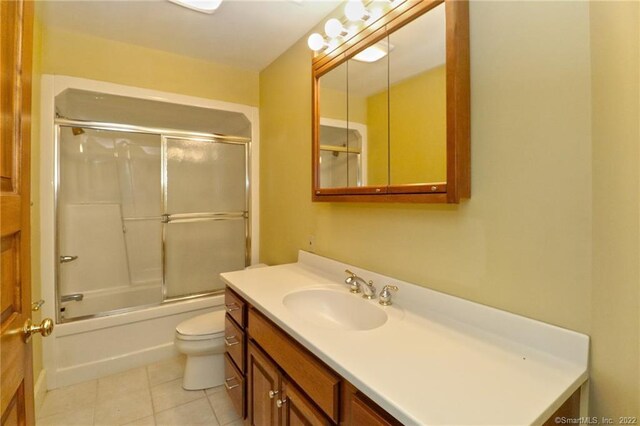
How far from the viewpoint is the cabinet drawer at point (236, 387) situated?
4.79 feet

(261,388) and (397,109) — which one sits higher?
(397,109)

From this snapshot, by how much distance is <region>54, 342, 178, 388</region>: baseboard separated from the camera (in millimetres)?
1956

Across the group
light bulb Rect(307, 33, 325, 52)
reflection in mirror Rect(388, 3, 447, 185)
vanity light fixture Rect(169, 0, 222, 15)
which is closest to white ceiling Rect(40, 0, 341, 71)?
vanity light fixture Rect(169, 0, 222, 15)

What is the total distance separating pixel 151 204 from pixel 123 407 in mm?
1806

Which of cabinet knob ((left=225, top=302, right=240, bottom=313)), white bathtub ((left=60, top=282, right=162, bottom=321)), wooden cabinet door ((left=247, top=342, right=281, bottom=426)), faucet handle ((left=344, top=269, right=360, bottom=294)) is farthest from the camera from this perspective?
white bathtub ((left=60, top=282, right=162, bottom=321))

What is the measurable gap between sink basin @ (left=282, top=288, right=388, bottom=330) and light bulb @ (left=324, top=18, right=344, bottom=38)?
4.38 feet

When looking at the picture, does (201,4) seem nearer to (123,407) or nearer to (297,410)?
(297,410)

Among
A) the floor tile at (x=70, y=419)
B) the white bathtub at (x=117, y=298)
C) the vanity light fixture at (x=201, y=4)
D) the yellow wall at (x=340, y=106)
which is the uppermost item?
the vanity light fixture at (x=201, y=4)

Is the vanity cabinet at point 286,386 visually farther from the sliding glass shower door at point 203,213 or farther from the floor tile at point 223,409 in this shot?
the sliding glass shower door at point 203,213

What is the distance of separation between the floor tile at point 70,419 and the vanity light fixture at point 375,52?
246 cm

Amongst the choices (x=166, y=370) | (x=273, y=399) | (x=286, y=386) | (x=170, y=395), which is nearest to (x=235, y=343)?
(x=273, y=399)

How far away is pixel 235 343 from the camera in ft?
5.05

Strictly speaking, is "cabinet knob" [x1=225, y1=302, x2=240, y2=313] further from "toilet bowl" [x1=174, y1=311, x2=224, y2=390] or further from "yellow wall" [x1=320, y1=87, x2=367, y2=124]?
"yellow wall" [x1=320, y1=87, x2=367, y2=124]

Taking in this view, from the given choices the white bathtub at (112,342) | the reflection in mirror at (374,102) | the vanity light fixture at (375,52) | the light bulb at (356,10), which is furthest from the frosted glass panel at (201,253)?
the light bulb at (356,10)
